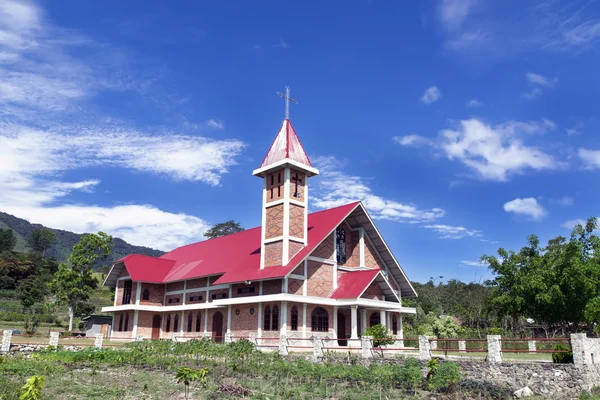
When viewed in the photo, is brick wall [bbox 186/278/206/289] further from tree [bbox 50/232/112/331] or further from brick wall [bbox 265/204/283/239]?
tree [bbox 50/232/112/331]

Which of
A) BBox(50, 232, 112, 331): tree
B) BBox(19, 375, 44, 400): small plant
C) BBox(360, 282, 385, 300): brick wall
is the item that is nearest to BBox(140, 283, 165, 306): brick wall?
BBox(50, 232, 112, 331): tree

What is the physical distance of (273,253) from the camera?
2820 centimetres

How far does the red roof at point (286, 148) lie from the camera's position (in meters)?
29.4

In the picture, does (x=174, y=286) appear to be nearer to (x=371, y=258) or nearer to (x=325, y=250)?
(x=325, y=250)

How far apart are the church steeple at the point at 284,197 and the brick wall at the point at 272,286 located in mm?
1021

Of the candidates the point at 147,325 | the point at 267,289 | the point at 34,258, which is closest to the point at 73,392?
the point at 267,289

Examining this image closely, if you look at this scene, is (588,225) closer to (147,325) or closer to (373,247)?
(373,247)

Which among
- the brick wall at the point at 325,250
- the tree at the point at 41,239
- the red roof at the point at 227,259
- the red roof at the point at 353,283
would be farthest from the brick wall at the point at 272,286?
the tree at the point at 41,239

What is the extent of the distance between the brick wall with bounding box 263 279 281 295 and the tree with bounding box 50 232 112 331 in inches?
823

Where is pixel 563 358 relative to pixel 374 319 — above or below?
below

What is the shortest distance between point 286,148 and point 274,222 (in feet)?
14.1

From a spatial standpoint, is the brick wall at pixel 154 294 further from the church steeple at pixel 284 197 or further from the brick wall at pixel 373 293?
the brick wall at pixel 373 293

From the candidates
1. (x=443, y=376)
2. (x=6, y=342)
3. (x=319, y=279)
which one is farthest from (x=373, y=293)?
(x=6, y=342)

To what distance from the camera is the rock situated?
15.8m
